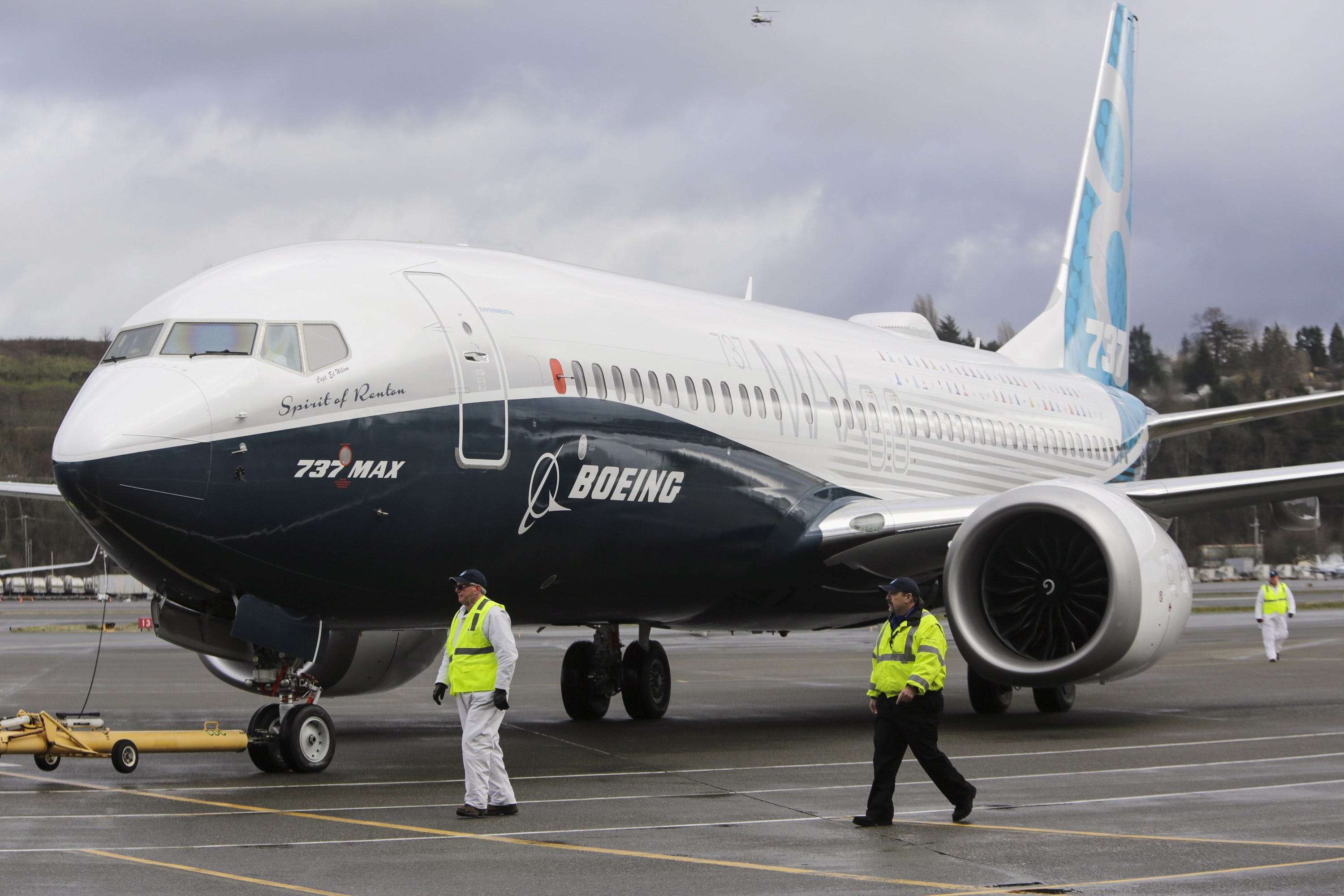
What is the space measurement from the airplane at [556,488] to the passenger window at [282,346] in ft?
0.12

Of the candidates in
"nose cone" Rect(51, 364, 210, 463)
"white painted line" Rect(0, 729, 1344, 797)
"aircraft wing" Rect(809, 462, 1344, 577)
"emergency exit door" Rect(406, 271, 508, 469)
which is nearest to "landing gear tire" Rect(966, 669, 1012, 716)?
"aircraft wing" Rect(809, 462, 1344, 577)

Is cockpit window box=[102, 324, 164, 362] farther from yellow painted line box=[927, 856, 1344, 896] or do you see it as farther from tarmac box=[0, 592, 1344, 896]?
yellow painted line box=[927, 856, 1344, 896]

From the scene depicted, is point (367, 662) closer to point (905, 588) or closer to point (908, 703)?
point (905, 588)

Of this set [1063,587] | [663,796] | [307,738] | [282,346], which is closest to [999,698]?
[1063,587]

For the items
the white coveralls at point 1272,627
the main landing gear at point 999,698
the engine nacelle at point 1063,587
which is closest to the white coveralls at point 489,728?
the engine nacelle at point 1063,587

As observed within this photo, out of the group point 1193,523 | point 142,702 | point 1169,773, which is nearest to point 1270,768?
point 1169,773

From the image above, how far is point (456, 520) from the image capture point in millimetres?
10734

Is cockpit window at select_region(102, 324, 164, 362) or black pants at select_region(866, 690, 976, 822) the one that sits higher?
cockpit window at select_region(102, 324, 164, 362)

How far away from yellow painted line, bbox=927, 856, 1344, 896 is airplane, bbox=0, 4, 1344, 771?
205 inches

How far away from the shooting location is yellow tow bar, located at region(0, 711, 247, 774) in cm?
1019

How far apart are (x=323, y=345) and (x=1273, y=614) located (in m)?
20.0

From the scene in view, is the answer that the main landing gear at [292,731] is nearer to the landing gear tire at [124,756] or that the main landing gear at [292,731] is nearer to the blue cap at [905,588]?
the landing gear tire at [124,756]

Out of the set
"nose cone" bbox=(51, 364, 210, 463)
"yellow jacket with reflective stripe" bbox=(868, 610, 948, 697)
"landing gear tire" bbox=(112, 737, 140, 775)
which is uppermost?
"nose cone" bbox=(51, 364, 210, 463)

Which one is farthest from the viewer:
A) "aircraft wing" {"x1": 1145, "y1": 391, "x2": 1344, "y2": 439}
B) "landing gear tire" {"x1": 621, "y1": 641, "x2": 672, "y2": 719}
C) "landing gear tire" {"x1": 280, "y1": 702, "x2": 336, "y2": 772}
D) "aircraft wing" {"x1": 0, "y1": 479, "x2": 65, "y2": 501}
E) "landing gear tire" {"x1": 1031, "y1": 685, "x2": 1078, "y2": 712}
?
"aircraft wing" {"x1": 1145, "y1": 391, "x2": 1344, "y2": 439}
